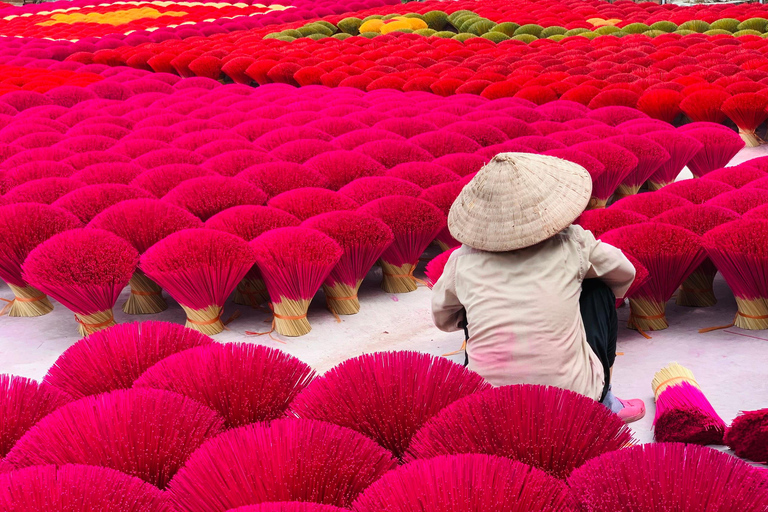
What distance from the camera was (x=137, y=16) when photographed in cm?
966

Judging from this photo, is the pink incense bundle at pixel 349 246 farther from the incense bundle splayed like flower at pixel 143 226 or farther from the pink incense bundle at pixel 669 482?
the pink incense bundle at pixel 669 482

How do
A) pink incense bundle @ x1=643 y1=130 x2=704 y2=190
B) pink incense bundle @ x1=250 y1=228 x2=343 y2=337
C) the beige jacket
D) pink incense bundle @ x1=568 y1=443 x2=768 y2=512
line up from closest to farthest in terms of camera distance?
pink incense bundle @ x1=568 y1=443 x2=768 y2=512
the beige jacket
pink incense bundle @ x1=250 y1=228 x2=343 y2=337
pink incense bundle @ x1=643 y1=130 x2=704 y2=190

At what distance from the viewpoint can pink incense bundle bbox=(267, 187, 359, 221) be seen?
2.30 metres

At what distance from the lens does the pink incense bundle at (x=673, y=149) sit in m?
3.01

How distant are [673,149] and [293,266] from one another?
72.7 inches

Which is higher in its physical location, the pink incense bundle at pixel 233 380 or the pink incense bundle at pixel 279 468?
the pink incense bundle at pixel 279 468

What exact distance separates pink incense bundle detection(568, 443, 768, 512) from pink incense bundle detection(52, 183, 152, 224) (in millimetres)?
1906

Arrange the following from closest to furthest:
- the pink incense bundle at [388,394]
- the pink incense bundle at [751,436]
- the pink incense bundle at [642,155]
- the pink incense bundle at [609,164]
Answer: the pink incense bundle at [388,394], the pink incense bundle at [751,436], the pink incense bundle at [609,164], the pink incense bundle at [642,155]

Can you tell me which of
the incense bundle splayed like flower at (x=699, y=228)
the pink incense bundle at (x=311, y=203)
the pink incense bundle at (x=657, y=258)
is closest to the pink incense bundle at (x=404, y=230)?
the pink incense bundle at (x=311, y=203)

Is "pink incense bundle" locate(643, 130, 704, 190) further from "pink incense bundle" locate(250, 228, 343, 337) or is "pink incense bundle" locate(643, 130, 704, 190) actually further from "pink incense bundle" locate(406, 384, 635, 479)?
"pink incense bundle" locate(406, 384, 635, 479)

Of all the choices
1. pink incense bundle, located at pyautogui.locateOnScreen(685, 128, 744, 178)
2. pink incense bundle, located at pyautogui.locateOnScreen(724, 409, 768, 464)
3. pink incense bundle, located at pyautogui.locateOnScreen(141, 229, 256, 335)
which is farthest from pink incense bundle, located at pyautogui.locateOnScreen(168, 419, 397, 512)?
pink incense bundle, located at pyautogui.locateOnScreen(685, 128, 744, 178)

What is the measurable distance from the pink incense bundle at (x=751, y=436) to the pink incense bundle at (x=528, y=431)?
1.24ft

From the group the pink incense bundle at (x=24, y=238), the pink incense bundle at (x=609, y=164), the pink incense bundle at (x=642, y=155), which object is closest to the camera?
the pink incense bundle at (x=24, y=238)

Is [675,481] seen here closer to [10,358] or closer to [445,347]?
[445,347]
